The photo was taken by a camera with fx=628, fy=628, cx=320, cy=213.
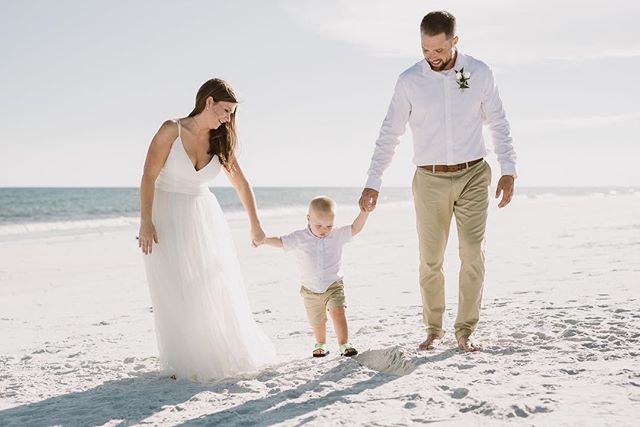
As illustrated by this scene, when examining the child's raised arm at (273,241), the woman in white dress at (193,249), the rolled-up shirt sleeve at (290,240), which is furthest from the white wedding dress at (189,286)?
the rolled-up shirt sleeve at (290,240)

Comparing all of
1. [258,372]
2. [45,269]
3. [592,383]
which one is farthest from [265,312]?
[45,269]

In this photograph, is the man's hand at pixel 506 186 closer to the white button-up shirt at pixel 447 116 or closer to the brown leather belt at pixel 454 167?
the white button-up shirt at pixel 447 116

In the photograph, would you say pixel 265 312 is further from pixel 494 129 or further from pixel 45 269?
pixel 45 269

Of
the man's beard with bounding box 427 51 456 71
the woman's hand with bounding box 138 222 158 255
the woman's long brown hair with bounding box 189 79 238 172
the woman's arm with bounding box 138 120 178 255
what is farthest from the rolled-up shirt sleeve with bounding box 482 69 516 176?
the woman's hand with bounding box 138 222 158 255

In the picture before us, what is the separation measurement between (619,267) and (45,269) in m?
9.04

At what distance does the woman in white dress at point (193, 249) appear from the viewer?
416 centimetres

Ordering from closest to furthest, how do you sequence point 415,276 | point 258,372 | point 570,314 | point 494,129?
point 258,372 < point 494,129 < point 570,314 < point 415,276

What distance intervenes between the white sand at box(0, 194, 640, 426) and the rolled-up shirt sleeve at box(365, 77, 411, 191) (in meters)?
1.28

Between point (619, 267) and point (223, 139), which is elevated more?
point (223, 139)

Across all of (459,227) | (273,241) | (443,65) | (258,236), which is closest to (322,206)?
(273,241)

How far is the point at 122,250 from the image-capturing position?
45.2 feet

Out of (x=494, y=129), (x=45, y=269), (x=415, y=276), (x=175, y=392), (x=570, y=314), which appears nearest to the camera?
(x=175, y=392)

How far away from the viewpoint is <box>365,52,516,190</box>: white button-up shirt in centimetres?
447

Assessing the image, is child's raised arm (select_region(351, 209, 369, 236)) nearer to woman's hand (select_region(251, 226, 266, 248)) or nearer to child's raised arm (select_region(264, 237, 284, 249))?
child's raised arm (select_region(264, 237, 284, 249))
